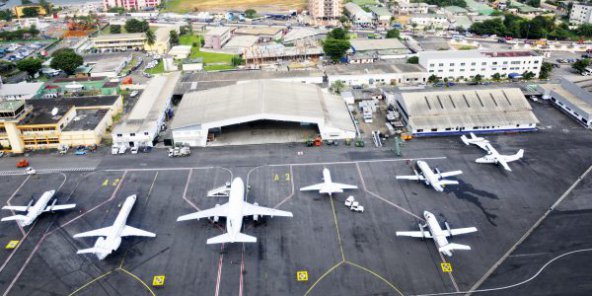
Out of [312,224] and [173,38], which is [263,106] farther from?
[173,38]

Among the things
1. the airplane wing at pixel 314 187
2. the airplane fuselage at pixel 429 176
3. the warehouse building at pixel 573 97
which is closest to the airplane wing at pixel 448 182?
the airplane fuselage at pixel 429 176

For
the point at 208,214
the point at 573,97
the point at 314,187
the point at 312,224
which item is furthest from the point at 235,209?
the point at 573,97

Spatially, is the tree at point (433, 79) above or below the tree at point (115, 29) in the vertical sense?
below

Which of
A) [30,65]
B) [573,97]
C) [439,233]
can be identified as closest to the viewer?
[439,233]

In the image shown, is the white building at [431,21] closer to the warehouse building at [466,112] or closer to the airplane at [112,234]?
the warehouse building at [466,112]

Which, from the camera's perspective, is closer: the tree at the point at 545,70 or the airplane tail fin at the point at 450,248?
the airplane tail fin at the point at 450,248

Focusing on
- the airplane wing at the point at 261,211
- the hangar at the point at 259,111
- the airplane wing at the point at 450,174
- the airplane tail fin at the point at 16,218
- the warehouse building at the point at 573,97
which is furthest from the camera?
the warehouse building at the point at 573,97

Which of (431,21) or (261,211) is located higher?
(431,21)

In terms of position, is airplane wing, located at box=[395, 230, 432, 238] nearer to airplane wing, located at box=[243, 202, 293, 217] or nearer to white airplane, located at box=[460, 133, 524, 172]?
airplane wing, located at box=[243, 202, 293, 217]

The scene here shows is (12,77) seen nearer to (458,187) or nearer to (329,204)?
(329,204)
